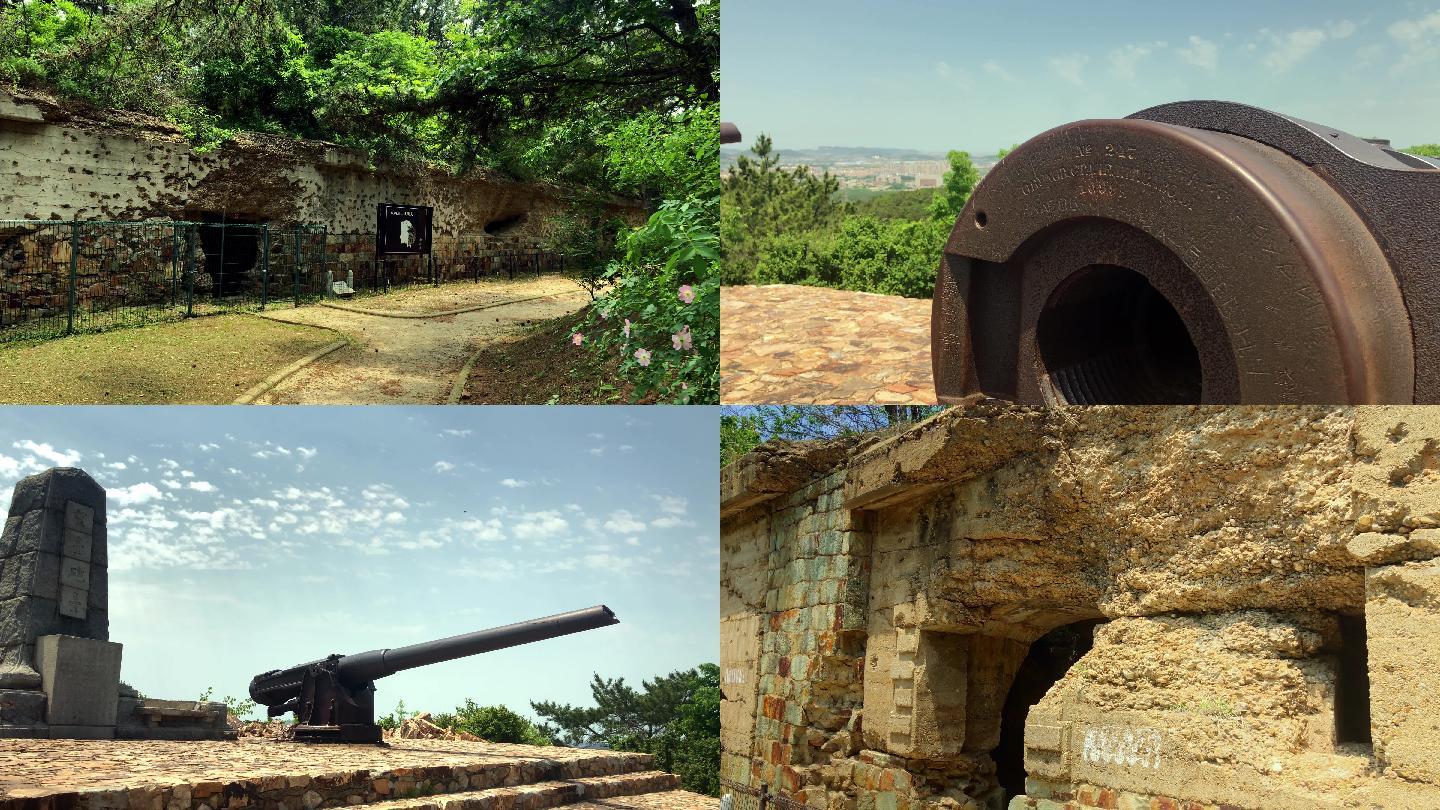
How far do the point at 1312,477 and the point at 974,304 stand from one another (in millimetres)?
1258

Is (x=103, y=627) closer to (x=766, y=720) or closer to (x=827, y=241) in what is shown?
(x=766, y=720)

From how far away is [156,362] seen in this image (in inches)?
386

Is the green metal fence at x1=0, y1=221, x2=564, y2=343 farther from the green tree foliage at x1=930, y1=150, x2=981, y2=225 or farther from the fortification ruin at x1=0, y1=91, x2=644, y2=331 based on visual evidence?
the green tree foliage at x1=930, y1=150, x2=981, y2=225

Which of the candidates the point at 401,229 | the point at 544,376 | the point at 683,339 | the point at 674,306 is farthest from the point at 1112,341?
the point at 401,229

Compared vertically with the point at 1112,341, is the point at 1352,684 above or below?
below

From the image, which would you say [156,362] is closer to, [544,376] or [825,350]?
[544,376]

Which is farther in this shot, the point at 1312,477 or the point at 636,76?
the point at 636,76

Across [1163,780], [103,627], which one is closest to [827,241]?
[103,627]

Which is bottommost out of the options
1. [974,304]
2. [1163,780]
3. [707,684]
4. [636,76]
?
[707,684]

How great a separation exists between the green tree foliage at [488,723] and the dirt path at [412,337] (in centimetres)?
527

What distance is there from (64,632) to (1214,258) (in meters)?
9.35

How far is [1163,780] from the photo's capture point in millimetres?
3482

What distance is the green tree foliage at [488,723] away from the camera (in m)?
13.8

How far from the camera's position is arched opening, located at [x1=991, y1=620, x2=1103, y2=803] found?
636cm
